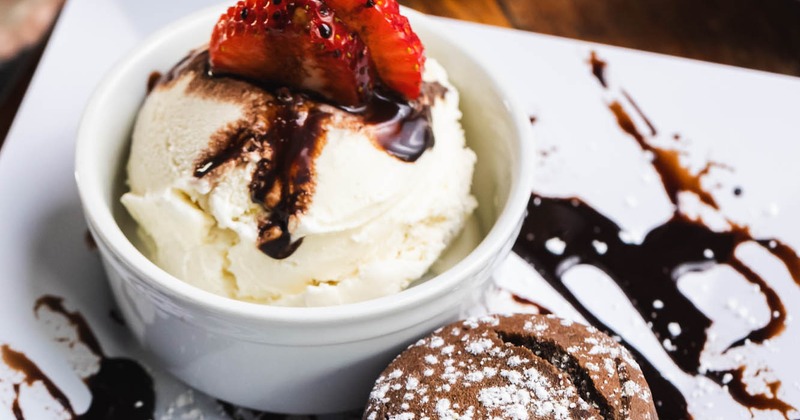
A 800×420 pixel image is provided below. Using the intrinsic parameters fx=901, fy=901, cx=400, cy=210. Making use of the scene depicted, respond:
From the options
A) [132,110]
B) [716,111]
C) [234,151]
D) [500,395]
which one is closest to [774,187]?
[716,111]

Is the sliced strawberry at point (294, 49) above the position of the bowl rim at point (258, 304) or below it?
above

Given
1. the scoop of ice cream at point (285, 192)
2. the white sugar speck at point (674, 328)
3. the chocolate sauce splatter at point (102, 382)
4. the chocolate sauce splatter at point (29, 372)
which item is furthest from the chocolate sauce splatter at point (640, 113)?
the chocolate sauce splatter at point (29, 372)

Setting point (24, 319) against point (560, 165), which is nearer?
point (24, 319)

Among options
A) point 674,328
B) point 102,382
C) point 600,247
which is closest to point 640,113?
point 600,247

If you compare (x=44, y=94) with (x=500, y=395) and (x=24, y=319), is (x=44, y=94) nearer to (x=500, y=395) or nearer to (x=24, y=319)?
(x=24, y=319)

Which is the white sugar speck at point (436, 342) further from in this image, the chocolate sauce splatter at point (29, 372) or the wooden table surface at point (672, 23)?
the wooden table surface at point (672, 23)
